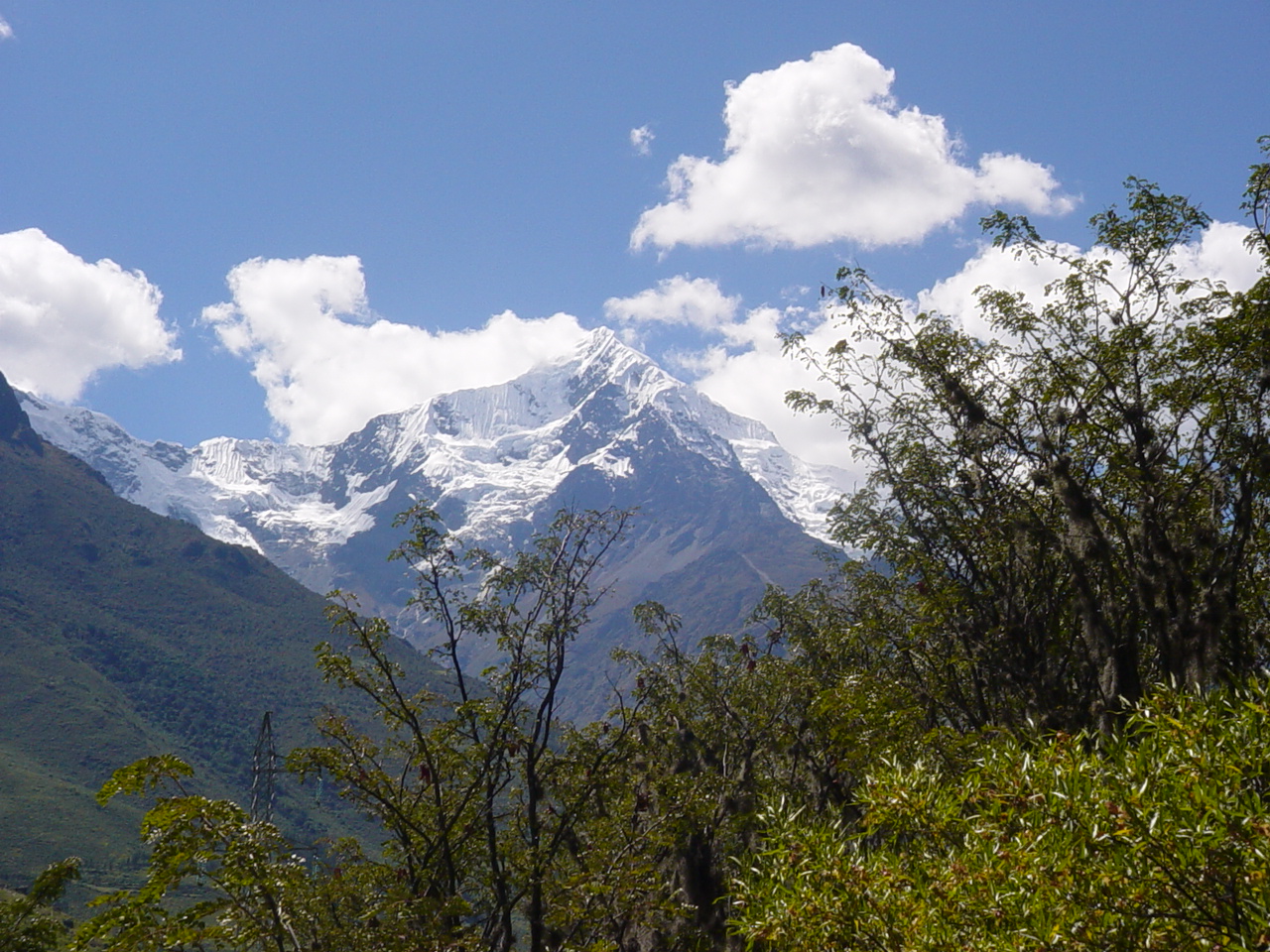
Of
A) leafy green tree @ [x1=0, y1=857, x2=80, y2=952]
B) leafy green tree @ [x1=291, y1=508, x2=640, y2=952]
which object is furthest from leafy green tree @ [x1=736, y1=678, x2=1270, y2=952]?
leafy green tree @ [x1=0, y1=857, x2=80, y2=952]

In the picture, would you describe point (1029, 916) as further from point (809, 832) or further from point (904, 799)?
point (809, 832)

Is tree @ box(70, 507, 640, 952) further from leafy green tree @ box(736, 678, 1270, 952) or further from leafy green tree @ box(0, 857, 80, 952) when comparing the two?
leafy green tree @ box(736, 678, 1270, 952)

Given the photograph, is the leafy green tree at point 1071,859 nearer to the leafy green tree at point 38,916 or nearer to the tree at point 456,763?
the tree at point 456,763

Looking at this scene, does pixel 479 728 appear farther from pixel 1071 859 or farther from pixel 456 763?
pixel 1071 859

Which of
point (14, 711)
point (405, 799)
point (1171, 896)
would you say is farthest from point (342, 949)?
point (14, 711)

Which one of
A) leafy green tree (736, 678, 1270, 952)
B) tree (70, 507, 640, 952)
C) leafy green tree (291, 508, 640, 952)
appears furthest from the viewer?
leafy green tree (291, 508, 640, 952)

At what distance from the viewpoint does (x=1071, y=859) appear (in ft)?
14.8

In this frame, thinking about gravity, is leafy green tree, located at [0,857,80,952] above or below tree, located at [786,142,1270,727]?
below

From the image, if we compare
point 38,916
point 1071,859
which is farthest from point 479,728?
point 1071,859

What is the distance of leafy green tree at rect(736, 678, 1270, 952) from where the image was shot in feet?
13.9

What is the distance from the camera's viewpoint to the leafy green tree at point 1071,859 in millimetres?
4234

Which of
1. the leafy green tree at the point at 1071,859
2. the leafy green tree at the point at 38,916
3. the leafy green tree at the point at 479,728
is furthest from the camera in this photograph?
the leafy green tree at the point at 38,916

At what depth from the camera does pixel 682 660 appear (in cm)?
2003

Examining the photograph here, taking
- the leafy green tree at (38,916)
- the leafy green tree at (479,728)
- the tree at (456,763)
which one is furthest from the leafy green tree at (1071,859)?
the leafy green tree at (38,916)
